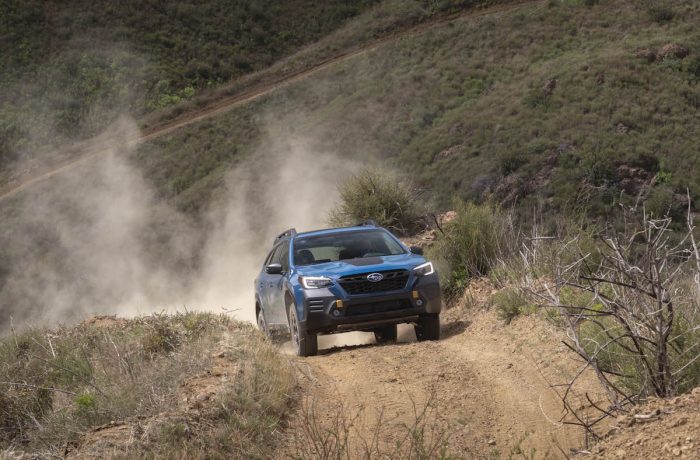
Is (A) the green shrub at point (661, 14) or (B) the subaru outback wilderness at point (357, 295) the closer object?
(B) the subaru outback wilderness at point (357, 295)

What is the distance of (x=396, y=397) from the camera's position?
7.74 metres

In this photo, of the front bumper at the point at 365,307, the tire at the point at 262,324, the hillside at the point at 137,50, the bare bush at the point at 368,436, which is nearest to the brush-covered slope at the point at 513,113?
the hillside at the point at 137,50

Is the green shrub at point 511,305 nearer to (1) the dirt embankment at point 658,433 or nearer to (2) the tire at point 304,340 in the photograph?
(2) the tire at point 304,340

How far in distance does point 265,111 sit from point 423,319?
4395 cm

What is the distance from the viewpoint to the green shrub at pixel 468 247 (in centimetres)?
1423

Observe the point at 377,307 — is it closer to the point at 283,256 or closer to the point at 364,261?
the point at 364,261

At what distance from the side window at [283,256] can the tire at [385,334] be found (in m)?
1.50

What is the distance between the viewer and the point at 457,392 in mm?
7906

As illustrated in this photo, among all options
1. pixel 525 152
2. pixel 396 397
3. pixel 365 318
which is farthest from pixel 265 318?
pixel 525 152

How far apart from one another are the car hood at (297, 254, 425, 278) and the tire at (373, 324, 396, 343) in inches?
42.0

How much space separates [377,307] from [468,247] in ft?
14.0

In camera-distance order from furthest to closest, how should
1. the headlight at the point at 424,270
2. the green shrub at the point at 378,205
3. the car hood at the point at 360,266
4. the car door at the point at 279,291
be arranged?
1. the green shrub at the point at 378,205
2. the car door at the point at 279,291
3. the headlight at the point at 424,270
4. the car hood at the point at 360,266

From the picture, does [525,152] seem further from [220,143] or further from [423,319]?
[423,319]

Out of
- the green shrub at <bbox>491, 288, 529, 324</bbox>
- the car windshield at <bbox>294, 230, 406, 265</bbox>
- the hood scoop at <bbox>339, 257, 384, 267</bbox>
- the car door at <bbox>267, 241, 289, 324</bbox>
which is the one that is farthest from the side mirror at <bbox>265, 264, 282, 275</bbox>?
the green shrub at <bbox>491, 288, 529, 324</bbox>
